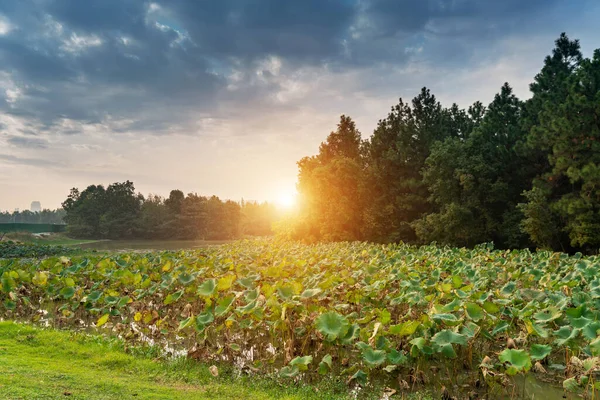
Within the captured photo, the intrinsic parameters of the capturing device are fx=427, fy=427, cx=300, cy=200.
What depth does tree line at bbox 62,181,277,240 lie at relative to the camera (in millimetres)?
55875

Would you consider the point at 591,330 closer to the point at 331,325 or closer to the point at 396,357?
the point at 396,357

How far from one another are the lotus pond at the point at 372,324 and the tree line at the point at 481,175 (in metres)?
12.1

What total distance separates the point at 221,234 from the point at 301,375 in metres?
55.2

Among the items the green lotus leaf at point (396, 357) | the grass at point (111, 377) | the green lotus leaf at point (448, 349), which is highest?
the green lotus leaf at point (448, 349)

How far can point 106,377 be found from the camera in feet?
15.2

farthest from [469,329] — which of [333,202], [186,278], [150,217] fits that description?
[150,217]

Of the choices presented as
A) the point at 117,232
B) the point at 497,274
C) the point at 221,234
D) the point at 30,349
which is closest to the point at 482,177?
the point at 497,274

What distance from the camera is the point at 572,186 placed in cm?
2039

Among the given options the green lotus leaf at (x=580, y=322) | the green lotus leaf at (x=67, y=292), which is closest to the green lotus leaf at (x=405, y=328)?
the green lotus leaf at (x=580, y=322)

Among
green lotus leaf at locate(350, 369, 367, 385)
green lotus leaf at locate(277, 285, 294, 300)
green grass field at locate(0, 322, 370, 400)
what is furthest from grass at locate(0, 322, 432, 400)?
green lotus leaf at locate(277, 285, 294, 300)

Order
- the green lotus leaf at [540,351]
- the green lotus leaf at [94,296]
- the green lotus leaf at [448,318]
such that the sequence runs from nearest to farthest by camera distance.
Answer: the green lotus leaf at [540,351]
the green lotus leaf at [448,318]
the green lotus leaf at [94,296]

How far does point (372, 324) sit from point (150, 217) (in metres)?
55.4

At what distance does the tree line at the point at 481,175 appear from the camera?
18.2 meters

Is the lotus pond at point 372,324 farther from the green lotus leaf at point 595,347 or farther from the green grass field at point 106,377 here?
the green grass field at point 106,377
